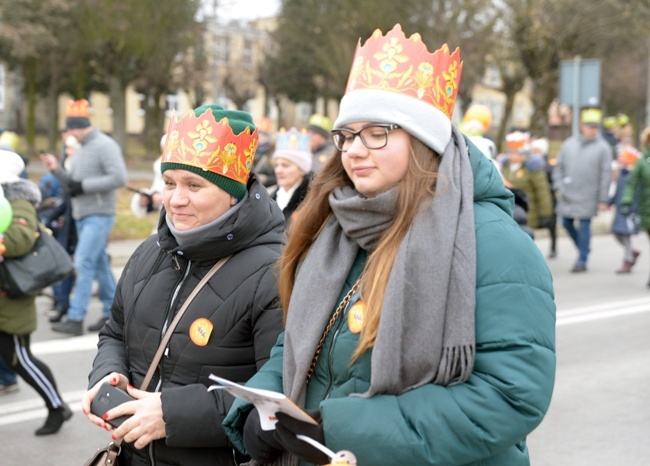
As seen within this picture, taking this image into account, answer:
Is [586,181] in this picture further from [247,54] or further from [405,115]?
[247,54]

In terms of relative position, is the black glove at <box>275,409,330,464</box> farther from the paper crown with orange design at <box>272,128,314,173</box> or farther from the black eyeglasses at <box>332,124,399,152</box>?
the paper crown with orange design at <box>272,128,314,173</box>

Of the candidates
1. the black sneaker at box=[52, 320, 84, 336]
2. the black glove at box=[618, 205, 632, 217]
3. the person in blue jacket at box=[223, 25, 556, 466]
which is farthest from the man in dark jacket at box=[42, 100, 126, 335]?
the person in blue jacket at box=[223, 25, 556, 466]

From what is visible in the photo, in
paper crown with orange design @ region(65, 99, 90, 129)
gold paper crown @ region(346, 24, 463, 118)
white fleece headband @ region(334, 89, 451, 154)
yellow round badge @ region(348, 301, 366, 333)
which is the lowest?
yellow round badge @ region(348, 301, 366, 333)

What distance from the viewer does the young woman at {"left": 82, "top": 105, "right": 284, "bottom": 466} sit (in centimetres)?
268

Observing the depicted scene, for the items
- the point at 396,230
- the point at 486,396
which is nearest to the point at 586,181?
the point at 396,230

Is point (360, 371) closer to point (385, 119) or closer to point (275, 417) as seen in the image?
point (275, 417)

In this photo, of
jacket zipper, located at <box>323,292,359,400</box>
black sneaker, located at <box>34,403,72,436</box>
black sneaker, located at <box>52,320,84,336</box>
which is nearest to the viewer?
jacket zipper, located at <box>323,292,359,400</box>

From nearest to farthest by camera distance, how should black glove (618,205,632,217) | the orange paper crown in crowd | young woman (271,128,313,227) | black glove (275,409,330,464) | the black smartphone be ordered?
black glove (275,409,330,464) → the black smartphone → the orange paper crown in crowd → young woman (271,128,313,227) → black glove (618,205,632,217)

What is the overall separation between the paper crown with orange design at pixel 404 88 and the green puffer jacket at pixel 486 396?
0.29 m

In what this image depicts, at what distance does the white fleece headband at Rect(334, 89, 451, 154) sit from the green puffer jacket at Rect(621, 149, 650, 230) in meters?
9.03

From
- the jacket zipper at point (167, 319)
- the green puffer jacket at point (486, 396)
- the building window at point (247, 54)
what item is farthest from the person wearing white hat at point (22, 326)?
the building window at point (247, 54)

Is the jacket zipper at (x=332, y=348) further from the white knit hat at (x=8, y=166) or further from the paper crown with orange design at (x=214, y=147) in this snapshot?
the white knit hat at (x=8, y=166)

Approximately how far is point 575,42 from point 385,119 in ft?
97.9

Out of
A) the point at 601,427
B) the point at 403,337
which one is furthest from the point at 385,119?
the point at 601,427
